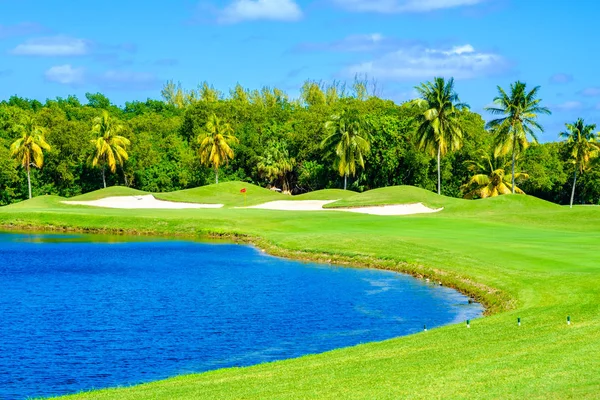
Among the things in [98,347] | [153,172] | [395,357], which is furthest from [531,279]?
[153,172]

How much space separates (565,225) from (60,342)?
46.0 meters

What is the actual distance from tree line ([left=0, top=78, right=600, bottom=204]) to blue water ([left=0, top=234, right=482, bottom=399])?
56623mm

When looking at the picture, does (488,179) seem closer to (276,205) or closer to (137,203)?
(276,205)

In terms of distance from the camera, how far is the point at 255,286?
39.4 meters

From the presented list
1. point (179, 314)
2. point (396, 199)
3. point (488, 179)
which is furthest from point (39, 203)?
point (179, 314)

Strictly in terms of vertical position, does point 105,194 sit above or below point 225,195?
above

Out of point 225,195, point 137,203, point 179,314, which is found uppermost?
point 225,195

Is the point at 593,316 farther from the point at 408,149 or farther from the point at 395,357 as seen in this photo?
the point at 408,149

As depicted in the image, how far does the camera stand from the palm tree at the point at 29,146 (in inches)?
4045

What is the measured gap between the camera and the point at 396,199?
79.3 metres

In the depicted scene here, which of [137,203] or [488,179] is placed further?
[488,179]

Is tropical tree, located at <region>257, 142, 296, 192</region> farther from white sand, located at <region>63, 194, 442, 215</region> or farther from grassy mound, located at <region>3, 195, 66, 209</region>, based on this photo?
grassy mound, located at <region>3, 195, 66, 209</region>

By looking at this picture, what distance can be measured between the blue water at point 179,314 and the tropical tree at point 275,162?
212ft

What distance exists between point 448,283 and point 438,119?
5755 centimetres
